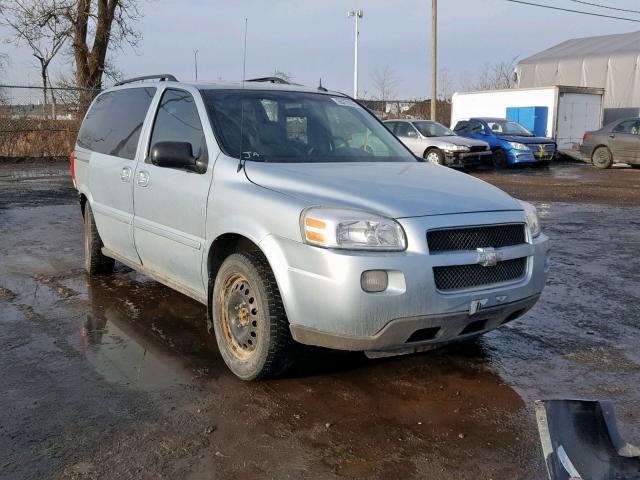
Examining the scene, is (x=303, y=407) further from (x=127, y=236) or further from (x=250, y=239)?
(x=127, y=236)

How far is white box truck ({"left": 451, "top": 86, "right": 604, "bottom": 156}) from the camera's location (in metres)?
24.7

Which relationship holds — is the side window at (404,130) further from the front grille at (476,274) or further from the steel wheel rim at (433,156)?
the front grille at (476,274)

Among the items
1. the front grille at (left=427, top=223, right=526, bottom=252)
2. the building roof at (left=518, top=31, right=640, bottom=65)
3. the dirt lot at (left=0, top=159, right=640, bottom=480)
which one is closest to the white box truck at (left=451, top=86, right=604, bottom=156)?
the building roof at (left=518, top=31, right=640, bottom=65)

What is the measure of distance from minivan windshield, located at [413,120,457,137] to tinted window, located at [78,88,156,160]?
1471 centimetres

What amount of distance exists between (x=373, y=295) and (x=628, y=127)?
63.3ft

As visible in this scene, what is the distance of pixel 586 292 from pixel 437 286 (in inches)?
128

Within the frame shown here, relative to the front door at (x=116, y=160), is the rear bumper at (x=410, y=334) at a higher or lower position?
lower

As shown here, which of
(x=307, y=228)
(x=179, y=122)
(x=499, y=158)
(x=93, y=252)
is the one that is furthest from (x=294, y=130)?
(x=499, y=158)

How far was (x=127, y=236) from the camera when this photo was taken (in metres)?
5.16

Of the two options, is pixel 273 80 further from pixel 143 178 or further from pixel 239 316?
pixel 239 316

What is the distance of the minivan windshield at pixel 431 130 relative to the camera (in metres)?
20.0

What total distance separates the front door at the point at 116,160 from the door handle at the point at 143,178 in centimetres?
14

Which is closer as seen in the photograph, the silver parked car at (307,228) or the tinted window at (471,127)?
the silver parked car at (307,228)

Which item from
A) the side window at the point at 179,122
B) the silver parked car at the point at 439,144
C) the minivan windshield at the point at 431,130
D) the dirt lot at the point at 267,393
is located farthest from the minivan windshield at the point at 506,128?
the side window at the point at 179,122
